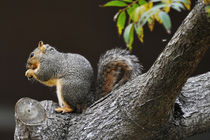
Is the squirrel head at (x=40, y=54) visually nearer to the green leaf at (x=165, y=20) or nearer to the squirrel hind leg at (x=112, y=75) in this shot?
the squirrel hind leg at (x=112, y=75)

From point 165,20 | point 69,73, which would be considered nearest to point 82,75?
point 69,73

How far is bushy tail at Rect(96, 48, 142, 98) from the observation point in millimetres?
2820

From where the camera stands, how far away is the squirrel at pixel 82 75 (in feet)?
9.39

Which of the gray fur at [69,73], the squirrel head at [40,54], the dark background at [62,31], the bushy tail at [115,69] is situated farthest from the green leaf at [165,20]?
the dark background at [62,31]

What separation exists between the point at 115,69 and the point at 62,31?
4.37 feet

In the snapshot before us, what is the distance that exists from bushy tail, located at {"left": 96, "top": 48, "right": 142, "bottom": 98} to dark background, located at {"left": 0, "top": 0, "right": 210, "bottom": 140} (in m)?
1.14

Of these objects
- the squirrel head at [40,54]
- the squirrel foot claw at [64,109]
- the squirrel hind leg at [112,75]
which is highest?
the squirrel head at [40,54]

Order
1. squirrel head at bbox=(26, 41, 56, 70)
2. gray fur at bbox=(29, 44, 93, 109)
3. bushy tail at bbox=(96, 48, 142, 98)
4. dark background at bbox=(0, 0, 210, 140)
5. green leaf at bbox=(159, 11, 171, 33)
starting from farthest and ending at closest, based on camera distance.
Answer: dark background at bbox=(0, 0, 210, 140)
squirrel head at bbox=(26, 41, 56, 70)
gray fur at bbox=(29, 44, 93, 109)
bushy tail at bbox=(96, 48, 142, 98)
green leaf at bbox=(159, 11, 171, 33)

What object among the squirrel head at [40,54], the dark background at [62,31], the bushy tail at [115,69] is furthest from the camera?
the dark background at [62,31]

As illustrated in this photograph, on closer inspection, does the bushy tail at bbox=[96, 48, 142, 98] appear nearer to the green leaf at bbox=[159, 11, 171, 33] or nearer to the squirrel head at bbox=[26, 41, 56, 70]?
the squirrel head at bbox=[26, 41, 56, 70]

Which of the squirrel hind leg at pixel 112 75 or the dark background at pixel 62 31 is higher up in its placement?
the dark background at pixel 62 31

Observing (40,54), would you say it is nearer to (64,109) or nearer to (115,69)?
(64,109)

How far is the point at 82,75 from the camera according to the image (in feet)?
9.80

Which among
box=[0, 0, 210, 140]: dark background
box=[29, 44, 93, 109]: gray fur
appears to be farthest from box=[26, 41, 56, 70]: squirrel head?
box=[0, 0, 210, 140]: dark background
